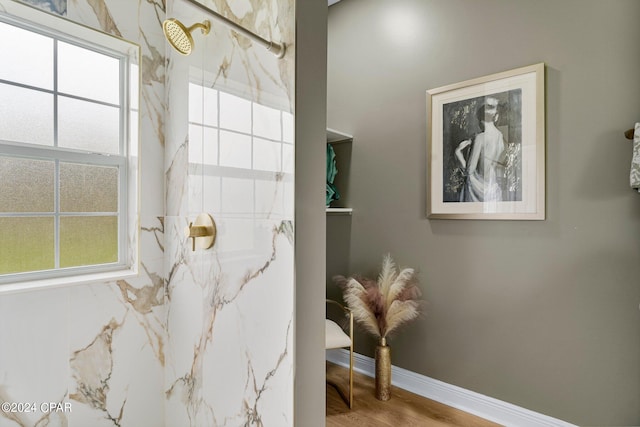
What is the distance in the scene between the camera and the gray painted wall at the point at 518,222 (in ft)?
5.30

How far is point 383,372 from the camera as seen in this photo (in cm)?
214

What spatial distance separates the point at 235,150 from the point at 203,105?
0.30 m

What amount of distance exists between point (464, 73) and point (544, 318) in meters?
1.45

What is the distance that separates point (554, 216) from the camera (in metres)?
1.78

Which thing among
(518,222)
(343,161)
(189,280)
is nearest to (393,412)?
(518,222)

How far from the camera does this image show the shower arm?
916mm

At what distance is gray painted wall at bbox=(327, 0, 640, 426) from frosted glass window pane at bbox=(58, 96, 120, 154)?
157cm

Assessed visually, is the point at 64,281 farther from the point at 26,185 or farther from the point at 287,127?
the point at 287,127

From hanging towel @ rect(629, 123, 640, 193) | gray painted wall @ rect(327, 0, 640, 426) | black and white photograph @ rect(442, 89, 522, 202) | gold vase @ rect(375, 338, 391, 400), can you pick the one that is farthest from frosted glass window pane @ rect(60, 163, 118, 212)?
hanging towel @ rect(629, 123, 640, 193)

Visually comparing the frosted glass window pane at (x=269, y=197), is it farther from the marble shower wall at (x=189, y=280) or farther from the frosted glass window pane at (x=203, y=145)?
the frosted glass window pane at (x=203, y=145)

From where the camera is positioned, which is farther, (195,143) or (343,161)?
(343,161)

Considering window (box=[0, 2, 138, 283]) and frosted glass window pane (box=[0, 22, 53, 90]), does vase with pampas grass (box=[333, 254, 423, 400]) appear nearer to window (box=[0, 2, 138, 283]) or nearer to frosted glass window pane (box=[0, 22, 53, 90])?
window (box=[0, 2, 138, 283])

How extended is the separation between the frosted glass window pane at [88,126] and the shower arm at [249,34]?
84 cm

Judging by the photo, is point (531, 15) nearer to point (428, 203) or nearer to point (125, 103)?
point (428, 203)
